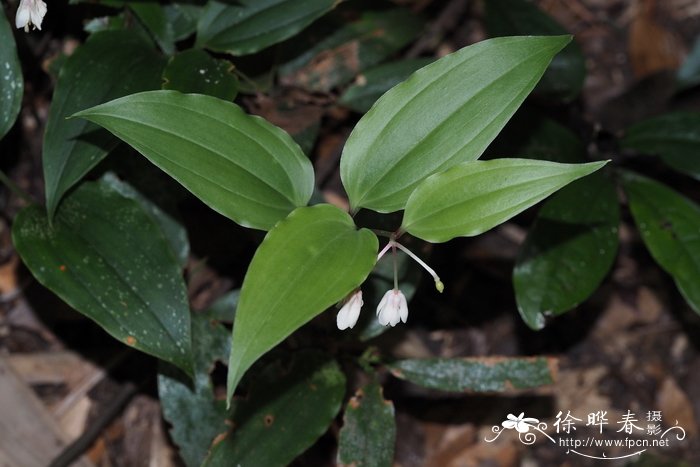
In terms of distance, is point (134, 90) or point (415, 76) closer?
point (415, 76)

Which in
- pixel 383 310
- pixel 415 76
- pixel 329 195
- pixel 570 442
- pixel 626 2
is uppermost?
pixel 415 76

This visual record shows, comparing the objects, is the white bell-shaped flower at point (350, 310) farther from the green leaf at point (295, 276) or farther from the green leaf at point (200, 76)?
the green leaf at point (200, 76)

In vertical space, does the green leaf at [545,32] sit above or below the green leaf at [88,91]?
below

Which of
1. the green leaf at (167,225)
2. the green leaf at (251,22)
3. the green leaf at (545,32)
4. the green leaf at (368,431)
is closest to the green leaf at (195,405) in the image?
the green leaf at (167,225)

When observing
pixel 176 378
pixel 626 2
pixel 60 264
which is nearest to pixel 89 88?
pixel 60 264

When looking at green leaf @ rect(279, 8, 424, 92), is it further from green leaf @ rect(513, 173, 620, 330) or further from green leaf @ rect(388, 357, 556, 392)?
green leaf @ rect(388, 357, 556, 392)

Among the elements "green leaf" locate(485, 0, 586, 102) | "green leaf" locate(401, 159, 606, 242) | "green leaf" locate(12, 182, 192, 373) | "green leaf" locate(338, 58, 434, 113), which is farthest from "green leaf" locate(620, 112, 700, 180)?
"green leaf" locate(12, 182, 192, 373)

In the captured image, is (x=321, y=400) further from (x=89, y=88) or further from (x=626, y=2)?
(x=626, y=2)

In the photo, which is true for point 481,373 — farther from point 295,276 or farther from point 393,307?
point 295,276
